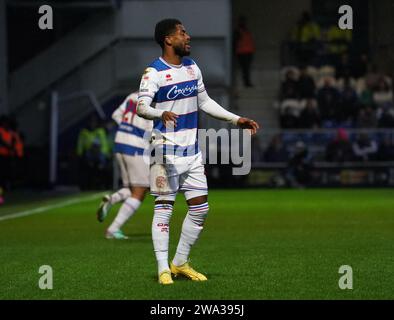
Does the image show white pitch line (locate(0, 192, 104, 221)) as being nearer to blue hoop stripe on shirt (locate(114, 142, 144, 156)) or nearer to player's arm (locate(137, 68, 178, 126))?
blue hoop stripe on shirt (locate(114, 142, 144, 156))

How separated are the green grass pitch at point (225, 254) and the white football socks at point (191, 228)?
0.26 meters

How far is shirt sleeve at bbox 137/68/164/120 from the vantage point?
29.3 ft

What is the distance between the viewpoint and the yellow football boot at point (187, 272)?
30.7 ft

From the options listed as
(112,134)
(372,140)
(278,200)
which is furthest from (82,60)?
(278,200)

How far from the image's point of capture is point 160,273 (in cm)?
911

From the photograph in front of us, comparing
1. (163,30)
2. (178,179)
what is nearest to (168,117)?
(178,179)

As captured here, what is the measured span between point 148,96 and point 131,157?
5.30 meters

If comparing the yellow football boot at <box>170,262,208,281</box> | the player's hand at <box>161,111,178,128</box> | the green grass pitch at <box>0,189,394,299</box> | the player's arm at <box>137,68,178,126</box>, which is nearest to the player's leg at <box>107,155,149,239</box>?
the green grass pitch at <box>0,189,394,299</box>

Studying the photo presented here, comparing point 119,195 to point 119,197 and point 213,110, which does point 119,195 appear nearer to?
point 119,197

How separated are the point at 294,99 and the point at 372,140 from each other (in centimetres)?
292

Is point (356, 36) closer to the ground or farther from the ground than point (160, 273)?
farther from the ground
